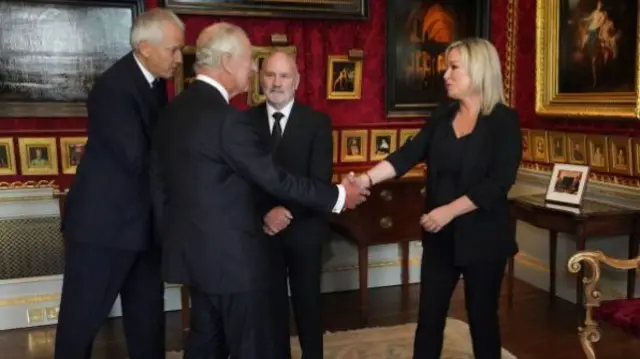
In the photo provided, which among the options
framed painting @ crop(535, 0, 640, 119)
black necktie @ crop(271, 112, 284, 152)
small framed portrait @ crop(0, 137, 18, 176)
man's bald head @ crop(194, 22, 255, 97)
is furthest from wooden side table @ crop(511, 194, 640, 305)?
small framed portrait @ crop(0, 137, 18, 176)

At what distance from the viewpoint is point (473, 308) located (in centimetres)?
279

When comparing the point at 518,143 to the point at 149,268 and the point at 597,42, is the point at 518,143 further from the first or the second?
the point at 597,42

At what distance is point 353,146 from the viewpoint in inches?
198

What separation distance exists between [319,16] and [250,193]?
2681 mm

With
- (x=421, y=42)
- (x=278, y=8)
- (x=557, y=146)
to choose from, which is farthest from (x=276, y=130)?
(x=557, y=146)

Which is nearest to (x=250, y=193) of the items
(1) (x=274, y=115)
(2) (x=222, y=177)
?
(2) (x=222, y=177)

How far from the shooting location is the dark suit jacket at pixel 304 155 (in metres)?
2.96

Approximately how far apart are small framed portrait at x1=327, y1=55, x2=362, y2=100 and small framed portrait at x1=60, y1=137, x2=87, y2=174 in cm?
186

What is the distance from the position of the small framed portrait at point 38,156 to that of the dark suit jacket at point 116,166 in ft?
5.45

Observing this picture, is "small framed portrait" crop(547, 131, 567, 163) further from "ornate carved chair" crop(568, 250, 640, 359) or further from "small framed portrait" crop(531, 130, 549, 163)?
"ornate carved chair" crop(568, 250, 640, 359)

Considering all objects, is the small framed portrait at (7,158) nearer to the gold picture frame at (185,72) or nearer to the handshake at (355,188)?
the gold picture frame at (185,72)

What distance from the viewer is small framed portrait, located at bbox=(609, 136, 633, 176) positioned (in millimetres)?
4121

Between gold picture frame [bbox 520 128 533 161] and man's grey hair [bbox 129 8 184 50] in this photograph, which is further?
gold picture frame [bbox 520 128 533 161]

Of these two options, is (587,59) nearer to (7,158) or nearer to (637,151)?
(637,151)
